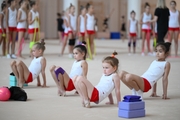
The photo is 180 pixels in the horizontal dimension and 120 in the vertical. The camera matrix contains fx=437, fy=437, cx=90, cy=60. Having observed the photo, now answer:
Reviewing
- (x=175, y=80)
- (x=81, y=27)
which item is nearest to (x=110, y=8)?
(x=81, y=27)

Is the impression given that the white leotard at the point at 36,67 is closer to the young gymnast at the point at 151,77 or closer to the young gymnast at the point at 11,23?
the young gymnast at the point at 151,77

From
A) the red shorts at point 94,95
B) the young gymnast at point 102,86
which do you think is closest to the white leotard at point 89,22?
the young gymnast at point 102,86

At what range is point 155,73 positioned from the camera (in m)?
7.21

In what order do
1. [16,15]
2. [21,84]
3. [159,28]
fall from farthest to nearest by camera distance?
[16,15] → [159,28] → [21,84]

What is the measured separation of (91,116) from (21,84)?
298cm

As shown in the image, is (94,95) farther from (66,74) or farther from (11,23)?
(11,23)

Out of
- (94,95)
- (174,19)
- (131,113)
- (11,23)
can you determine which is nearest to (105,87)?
(94,95)

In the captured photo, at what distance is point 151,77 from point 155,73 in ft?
0.33

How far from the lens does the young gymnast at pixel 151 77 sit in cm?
679

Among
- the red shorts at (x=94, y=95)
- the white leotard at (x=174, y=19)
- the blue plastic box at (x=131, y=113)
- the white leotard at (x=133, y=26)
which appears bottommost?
the blue plastic box at (x=131, y=113)

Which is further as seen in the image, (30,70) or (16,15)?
(16,15)

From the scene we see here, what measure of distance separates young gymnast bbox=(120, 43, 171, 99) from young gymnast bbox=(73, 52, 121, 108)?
12.3 inches

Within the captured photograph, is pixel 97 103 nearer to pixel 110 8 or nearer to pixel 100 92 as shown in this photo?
pixel 100 92

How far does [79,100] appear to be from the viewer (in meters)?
7.02
